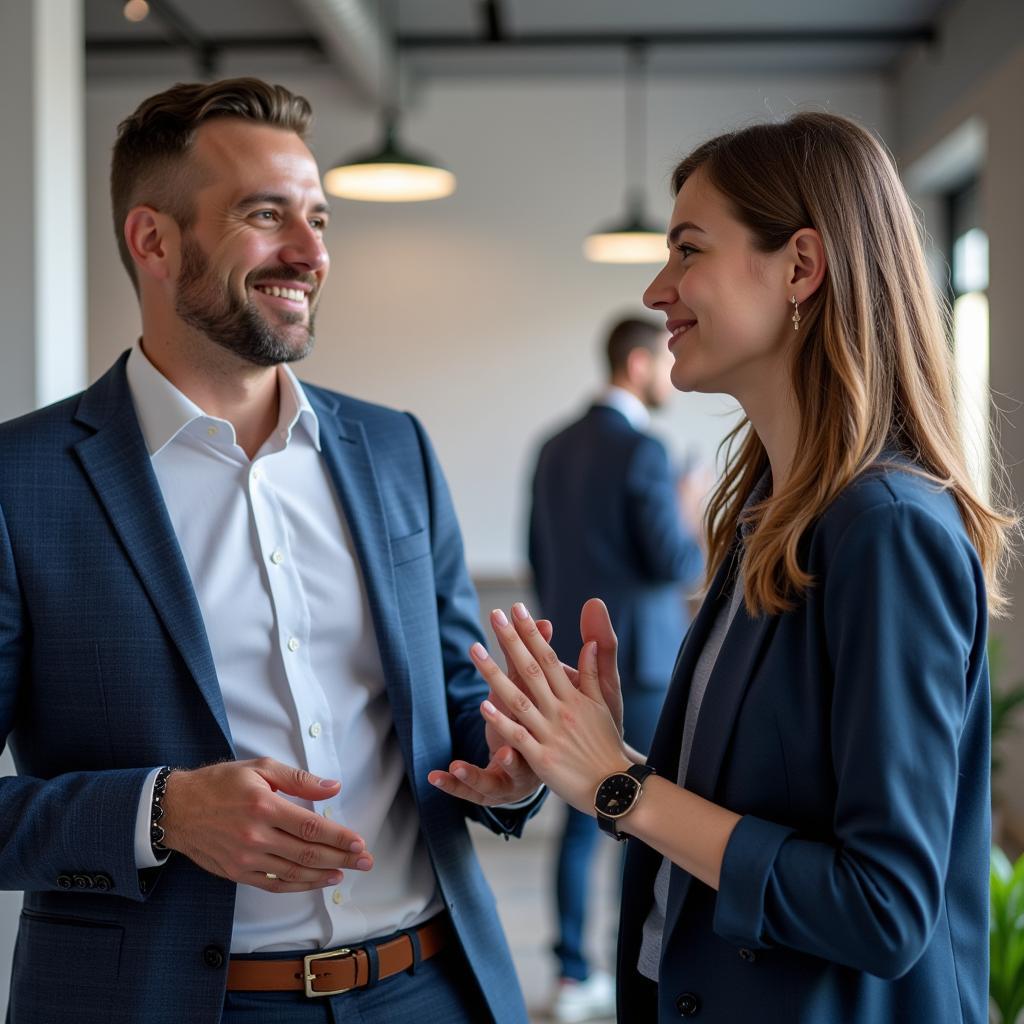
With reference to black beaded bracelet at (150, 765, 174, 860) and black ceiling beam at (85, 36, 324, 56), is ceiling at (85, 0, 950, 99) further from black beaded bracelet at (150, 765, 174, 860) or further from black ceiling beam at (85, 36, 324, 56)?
black beaded bracelet at (150, 765, 174, 860)

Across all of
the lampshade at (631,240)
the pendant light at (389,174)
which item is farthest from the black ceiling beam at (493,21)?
the pendant light at (389,174)

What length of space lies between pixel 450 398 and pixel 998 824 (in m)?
3.93

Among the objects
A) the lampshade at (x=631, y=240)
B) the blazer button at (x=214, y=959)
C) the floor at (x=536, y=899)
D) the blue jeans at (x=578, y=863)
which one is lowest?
the floor at (x=536, y=899)

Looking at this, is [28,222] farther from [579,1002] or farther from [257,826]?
[579,1002]

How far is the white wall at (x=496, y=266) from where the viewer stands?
724 cm

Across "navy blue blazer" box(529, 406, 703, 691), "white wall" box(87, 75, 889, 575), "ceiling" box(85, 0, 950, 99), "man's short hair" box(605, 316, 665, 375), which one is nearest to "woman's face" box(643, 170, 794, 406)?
"navy blue blazer" box(529, 406, 703, 691)

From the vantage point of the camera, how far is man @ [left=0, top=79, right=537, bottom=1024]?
141 cm

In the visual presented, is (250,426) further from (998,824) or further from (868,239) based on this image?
(998,824)

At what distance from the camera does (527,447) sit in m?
7.27

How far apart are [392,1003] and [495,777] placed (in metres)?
0.30

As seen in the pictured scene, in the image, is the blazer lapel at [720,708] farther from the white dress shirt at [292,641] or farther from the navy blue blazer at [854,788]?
the white dress shirt at [292,641]

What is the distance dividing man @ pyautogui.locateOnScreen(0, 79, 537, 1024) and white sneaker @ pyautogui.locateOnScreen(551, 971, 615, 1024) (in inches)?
90.7

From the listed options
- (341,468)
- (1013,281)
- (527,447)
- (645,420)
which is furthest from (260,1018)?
(527,447)

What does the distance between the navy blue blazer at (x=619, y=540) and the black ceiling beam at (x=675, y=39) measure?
3.32 meters
